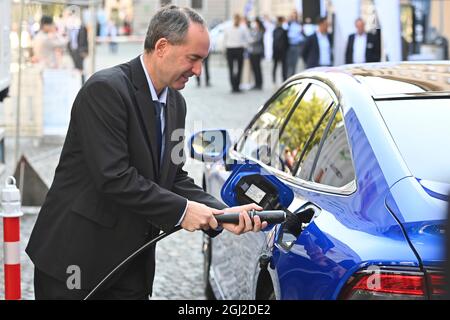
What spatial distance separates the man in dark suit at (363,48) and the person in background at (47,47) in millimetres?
5784

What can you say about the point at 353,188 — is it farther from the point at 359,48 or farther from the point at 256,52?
the point at 256,52

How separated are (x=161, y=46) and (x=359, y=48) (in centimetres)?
1450

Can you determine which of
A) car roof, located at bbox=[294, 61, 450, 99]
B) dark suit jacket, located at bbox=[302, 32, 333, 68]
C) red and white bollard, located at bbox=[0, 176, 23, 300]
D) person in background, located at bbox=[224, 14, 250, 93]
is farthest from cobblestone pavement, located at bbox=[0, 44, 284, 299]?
car roof, located at bbox=[294, 61, 450, 99]

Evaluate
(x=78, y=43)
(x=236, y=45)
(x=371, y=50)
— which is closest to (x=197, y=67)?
(x=78, y=43)

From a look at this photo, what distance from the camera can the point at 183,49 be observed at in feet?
10.7

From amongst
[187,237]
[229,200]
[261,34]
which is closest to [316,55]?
[261,34]

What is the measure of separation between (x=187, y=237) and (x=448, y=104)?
16.2 feet

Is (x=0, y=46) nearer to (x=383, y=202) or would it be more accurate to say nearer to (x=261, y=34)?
(x=383, y=202)

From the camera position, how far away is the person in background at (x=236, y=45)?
2452cm

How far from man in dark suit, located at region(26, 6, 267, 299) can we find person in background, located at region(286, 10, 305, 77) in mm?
21597

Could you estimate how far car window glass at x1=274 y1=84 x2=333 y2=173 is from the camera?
428 centimetres

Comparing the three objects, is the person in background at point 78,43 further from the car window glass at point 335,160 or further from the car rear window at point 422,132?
the car rear window at point 422,132

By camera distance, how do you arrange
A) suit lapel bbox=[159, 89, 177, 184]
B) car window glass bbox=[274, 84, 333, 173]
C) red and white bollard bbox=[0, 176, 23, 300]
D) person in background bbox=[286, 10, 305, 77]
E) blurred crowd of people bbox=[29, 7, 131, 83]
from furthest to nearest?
person in background bbox=[286, 10, 305, 77] → blurred crowd of people bbox=[29, 7, 131, 83] → car window glass bbox=[274, 84, 333, 173] → red and white bollard bbox=[0, 176, 23, 300] → suit lapel bbox=[159, 89, 177, 184]

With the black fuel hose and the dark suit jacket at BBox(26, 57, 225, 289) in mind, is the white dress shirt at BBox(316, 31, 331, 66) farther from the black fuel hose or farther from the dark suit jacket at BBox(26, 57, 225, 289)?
the black fuel hose
